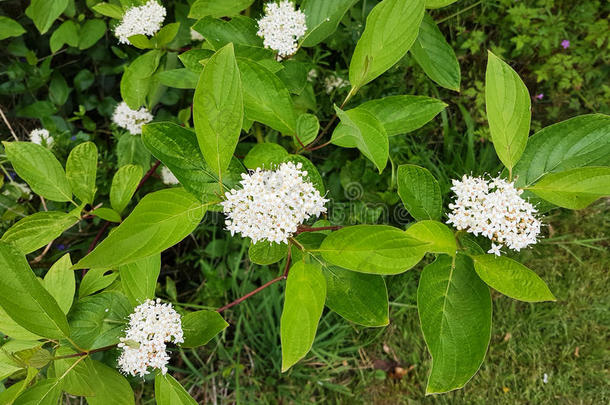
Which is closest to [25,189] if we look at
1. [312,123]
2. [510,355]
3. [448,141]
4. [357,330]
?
[312,123]

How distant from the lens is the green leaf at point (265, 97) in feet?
3.83

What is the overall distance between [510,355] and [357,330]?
91 cm

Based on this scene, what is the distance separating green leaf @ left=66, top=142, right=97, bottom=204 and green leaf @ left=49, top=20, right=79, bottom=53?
29.0 inches

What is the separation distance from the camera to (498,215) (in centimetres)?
108

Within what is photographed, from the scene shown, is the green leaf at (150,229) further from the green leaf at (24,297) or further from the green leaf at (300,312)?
the green leaf at (300,312)

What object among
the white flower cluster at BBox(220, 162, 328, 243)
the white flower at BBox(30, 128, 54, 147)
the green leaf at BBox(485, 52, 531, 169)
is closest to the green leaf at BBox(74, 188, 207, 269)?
the white flower cluster at BBox(220, 162, 328, 243)

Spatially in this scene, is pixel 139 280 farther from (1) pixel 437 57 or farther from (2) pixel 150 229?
(1) pixel 437 57

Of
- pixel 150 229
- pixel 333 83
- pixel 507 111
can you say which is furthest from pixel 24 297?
pixel 333 83

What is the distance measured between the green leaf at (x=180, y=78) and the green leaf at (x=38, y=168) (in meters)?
0.47

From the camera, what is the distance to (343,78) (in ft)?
6.98

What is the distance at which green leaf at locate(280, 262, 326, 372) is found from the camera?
3.08 feet

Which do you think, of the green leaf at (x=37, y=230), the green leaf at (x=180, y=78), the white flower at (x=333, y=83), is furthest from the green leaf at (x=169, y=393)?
the white flower at (x=333, y=83)

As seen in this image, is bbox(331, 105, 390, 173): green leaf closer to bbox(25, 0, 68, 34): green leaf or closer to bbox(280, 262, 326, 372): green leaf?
bbox(280, 262, 326, 372): green leaf

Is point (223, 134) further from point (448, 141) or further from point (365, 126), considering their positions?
point (448, 141)
